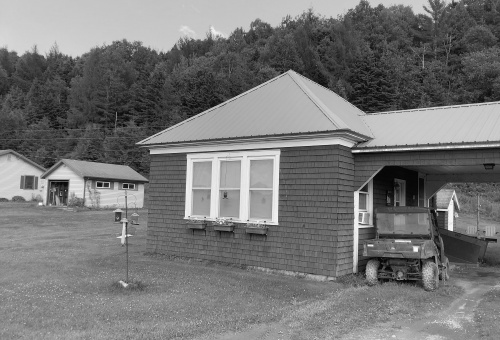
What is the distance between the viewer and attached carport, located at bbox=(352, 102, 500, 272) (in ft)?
33.3

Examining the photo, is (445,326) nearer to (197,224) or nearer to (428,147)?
(428,147)

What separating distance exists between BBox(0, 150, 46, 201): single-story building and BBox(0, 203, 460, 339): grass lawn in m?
28.0

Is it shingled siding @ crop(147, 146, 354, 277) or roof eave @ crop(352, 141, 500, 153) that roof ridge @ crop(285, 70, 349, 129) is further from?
roof eave @ crop(352, 141, 500, 153)

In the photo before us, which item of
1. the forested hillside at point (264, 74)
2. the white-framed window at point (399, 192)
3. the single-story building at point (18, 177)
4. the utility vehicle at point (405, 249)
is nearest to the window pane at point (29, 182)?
the single-story building at point (18, 177)

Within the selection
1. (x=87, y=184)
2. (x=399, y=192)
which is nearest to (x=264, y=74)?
(x=87, y=184)

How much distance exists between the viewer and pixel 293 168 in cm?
1126

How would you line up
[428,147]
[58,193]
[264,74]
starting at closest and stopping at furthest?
[428,147] → [58,193] → [264,74]

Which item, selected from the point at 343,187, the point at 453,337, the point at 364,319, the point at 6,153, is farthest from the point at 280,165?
the point at 6,153

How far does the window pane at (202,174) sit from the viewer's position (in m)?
12.8

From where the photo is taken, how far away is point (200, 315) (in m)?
7.29

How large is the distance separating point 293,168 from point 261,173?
3.20 ft

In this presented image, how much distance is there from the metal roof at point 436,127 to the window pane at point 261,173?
2.28 meters

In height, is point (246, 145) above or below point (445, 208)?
above

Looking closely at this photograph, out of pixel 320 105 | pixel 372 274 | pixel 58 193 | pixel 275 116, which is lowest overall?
pixel 372 274
